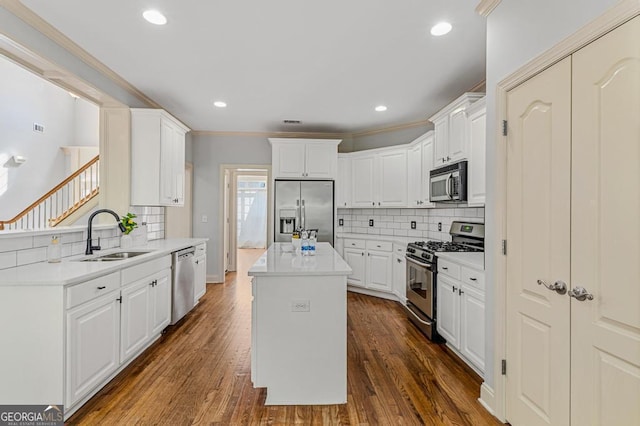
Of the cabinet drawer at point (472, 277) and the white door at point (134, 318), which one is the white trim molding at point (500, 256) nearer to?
the cabinet drawer at point (472, 277)

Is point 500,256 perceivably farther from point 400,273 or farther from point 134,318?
point 134,318

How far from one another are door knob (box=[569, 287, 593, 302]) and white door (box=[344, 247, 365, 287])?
144 inches

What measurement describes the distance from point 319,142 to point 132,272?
341cm

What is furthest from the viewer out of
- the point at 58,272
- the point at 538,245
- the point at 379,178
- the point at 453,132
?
the point at 379,178

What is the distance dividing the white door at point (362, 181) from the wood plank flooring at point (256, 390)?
219 cm

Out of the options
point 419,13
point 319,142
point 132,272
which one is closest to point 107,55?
point 132,272

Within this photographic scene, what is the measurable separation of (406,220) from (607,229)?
387 cm

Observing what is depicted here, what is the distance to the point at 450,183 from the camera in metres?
3.44

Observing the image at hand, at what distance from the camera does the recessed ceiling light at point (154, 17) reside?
2336 mm

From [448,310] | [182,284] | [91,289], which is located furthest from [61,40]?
[448,310]

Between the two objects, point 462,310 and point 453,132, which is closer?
point 462,310

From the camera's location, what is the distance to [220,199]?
5855 mm

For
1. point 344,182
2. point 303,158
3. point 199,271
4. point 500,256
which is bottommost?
point 199,271

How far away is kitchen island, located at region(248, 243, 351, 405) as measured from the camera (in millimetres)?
2227
